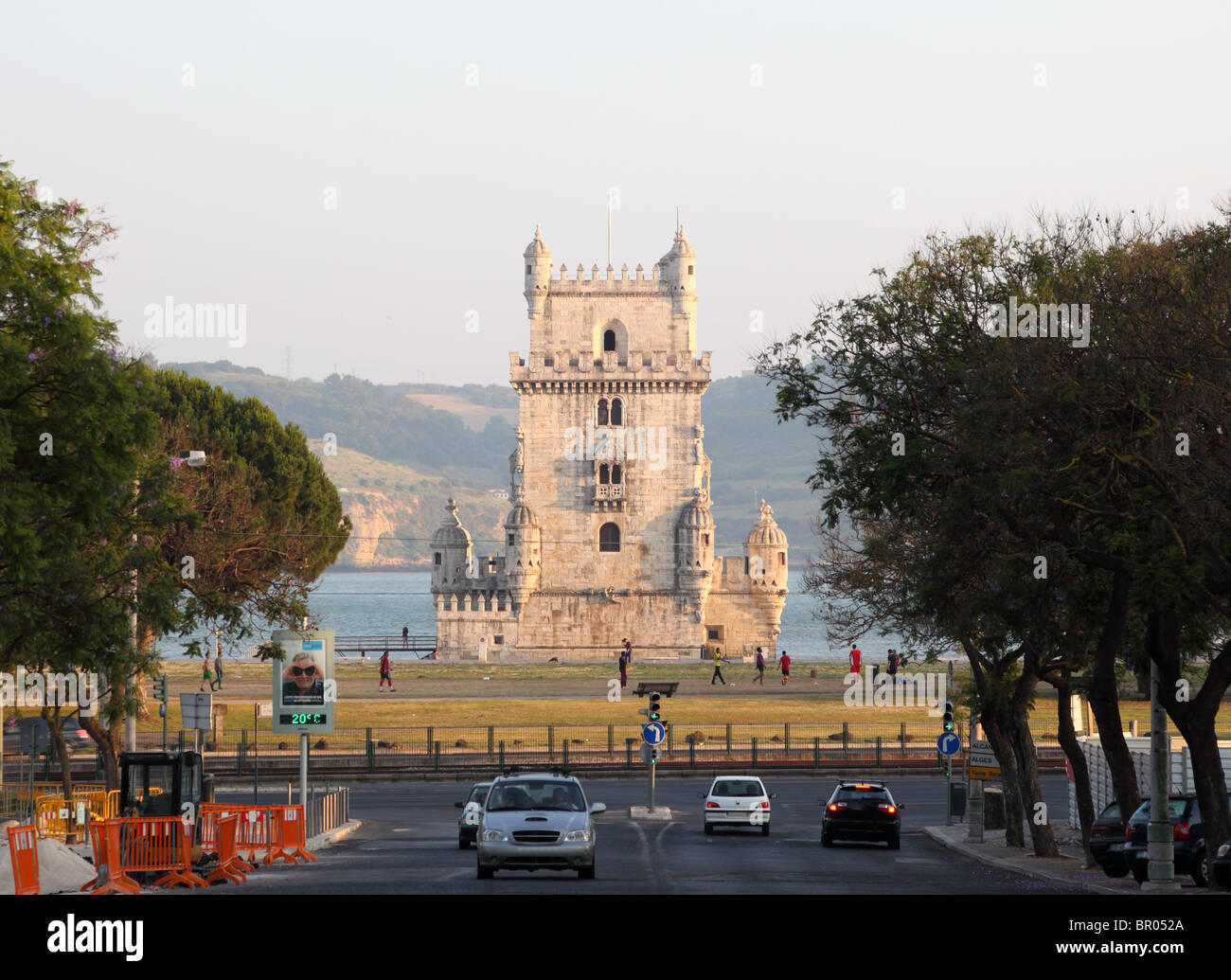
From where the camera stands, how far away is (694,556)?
4013 inches

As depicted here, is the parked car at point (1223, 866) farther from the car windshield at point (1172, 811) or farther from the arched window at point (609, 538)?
the arched window at point (609, 538)

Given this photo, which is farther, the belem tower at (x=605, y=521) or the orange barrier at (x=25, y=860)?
the belem tower at (x=605, y=521)

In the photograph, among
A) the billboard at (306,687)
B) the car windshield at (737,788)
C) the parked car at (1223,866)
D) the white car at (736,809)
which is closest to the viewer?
the parked car at (1223,866)

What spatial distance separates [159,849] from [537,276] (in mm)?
84212

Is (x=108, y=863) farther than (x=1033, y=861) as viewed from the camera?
No

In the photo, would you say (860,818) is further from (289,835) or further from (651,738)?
(289,835)

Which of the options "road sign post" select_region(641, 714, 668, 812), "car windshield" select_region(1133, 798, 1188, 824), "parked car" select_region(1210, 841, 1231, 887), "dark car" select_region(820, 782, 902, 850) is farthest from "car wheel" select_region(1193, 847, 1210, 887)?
"road sign post" select_region(641, 714, 668, 812)

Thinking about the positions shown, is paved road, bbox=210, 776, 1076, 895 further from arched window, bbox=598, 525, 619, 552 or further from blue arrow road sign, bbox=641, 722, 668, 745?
arched window, bbox=598, 525, 619, 552

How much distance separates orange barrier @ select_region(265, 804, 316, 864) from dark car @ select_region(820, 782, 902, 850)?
10.2m

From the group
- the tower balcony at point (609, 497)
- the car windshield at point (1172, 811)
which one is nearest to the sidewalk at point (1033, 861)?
the car windshield at point (1172, 811)

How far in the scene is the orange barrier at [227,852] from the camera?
2438cm

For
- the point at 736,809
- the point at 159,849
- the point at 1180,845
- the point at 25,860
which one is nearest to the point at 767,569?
the point at 736,809

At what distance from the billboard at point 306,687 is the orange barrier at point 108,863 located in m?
11.2

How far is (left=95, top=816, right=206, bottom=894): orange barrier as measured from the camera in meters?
23.5
